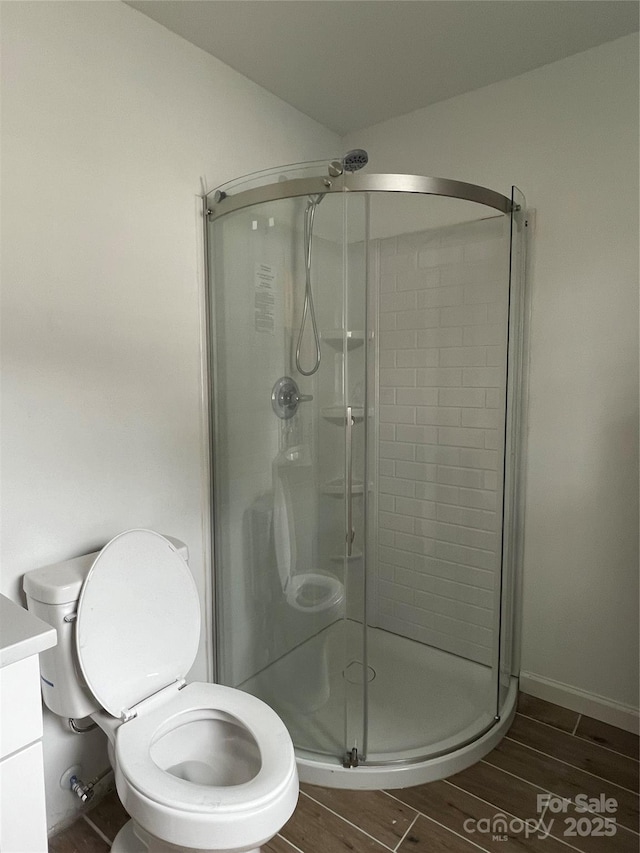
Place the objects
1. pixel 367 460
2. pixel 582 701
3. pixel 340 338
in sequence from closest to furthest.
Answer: pixel 340 338, pixel 367 460, pixel 582 701

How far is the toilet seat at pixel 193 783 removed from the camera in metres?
1.18

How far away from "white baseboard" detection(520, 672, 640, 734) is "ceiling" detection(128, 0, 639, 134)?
7.92 ft

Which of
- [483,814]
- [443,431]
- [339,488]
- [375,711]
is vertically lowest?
[483,814]

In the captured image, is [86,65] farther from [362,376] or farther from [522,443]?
[522,443]

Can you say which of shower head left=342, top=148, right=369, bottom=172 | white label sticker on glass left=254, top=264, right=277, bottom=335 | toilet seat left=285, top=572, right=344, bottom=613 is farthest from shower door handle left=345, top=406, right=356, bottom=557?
shower head left=342, top=148, right=369, bottom=172

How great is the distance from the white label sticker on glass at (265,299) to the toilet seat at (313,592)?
87 centimetres

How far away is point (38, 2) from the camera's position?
146 centimetres

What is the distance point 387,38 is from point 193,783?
2358 millimetres

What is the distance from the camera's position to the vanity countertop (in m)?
0.99

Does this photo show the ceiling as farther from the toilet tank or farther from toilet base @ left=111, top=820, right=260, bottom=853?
toilet base @ left=111, top=820, right=260, bottom=853

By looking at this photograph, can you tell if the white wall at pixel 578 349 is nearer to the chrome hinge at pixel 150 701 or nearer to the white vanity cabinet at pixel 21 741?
the chrome hinge at pixel 150 701

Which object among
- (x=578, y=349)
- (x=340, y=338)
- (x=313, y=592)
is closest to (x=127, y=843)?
(x=313, y=592)

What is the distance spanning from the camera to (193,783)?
1.33 metres

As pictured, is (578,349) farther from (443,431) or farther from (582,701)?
(582,701)
